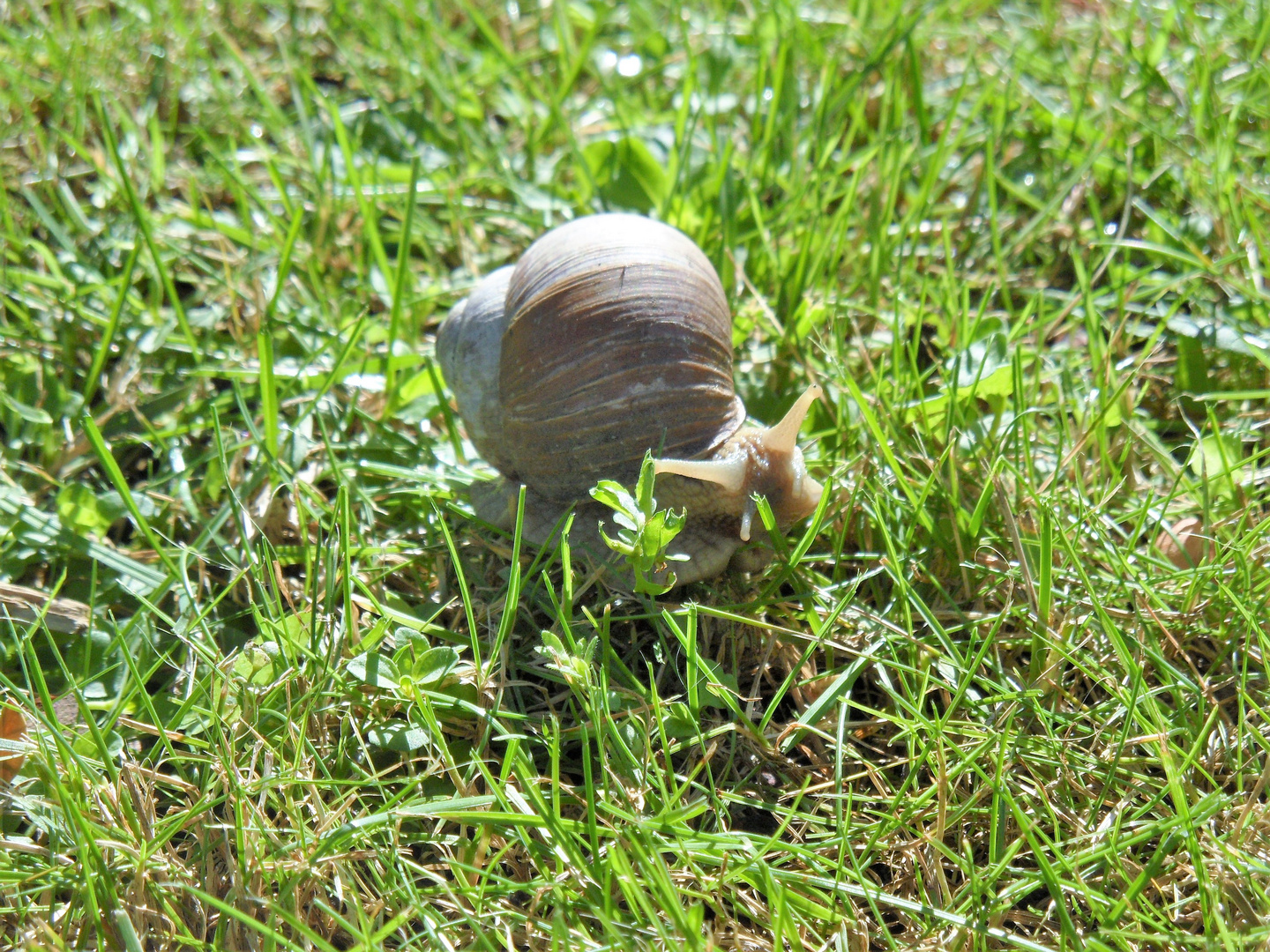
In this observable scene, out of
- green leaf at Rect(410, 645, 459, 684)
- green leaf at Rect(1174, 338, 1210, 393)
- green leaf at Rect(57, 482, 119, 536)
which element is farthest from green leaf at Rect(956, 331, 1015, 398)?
green leaf at Rect(57, 482, 119, 536)

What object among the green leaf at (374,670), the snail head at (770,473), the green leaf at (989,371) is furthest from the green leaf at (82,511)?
the green leaf at (989,371)

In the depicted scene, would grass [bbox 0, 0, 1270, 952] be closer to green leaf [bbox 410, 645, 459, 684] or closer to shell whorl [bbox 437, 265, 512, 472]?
green leaf [bbox 410, 645, 459, 684]

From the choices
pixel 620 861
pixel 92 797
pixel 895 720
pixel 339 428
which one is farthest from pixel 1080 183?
pixel 92 797

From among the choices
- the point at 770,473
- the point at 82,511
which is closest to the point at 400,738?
the point at 770,473

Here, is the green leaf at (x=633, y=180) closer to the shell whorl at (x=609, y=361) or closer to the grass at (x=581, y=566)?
the grass at (x=581, y=566)

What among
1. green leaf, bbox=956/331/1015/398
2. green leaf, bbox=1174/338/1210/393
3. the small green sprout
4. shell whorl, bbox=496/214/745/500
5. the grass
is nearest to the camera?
the grass

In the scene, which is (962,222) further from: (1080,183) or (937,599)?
(937,599)
